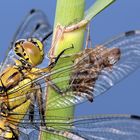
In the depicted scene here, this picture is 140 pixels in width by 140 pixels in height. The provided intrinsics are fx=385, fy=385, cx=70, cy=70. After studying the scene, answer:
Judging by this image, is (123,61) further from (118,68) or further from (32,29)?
(32,29)

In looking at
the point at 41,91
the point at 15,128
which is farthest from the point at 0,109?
the point at 41,91

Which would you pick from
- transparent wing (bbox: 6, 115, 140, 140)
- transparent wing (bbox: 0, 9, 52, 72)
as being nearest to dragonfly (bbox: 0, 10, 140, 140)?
transparent wing (bbox: 6, 115, 140, 140)

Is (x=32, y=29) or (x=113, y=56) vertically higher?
(x=32, y=29)

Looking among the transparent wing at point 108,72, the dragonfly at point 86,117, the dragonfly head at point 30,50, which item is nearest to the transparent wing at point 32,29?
the dragonfly head at point 30,50

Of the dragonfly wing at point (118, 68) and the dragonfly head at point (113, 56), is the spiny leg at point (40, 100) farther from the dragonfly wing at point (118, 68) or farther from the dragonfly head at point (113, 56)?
the dragonfly head at point (113, 56)

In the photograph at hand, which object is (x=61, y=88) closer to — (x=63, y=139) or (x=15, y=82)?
(x=63, y=139)

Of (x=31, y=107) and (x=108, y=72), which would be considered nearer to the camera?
(x=108, y=72)

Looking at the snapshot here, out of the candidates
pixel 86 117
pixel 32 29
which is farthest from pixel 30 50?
pixel 86 117

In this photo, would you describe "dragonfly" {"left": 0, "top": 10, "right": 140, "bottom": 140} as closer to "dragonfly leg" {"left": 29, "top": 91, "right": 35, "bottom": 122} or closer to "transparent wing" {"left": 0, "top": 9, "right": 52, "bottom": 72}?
"dragonfly leg" {"left": 29, "top": 91, "right": 35, "bottom": 122}

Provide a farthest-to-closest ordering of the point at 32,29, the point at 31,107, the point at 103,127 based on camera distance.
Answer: the point at 32,29 < the point at 31,107 < the point at 103,127
